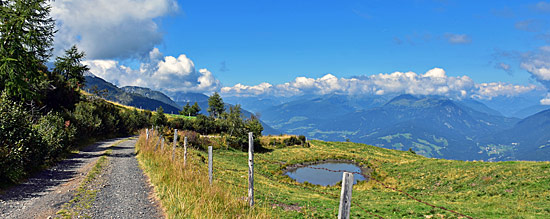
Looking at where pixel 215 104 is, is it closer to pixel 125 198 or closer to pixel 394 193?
pixel 394 193

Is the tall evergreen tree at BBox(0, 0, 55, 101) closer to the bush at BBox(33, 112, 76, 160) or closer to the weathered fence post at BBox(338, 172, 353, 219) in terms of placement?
the bush at BBox(33, 112, 76, 160)

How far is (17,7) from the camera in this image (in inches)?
907

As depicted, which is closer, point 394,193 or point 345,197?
point 345,197

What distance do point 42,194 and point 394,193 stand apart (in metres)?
23.8

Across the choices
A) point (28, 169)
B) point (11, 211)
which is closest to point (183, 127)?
point (28, 169)

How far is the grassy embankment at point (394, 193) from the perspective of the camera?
27.8ft

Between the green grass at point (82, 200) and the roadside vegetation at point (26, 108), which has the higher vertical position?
the roadside vegetation at point (26, 108)

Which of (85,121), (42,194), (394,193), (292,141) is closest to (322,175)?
(394,193)

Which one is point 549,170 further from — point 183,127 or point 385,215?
point 183,127

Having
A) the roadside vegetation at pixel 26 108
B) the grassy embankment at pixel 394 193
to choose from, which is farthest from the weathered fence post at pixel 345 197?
the roadside vegetation at pixel 26 108

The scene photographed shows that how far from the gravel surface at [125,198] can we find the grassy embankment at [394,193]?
1.84 feet

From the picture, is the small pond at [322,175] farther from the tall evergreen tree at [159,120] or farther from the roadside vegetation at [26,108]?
the tall evergreen tree at [159,120]

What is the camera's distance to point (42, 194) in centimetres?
1124

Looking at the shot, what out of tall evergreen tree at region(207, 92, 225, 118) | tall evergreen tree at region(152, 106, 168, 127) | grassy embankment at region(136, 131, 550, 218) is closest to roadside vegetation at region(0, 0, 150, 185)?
grassy embankment at region(136, 131, 550, 218)
